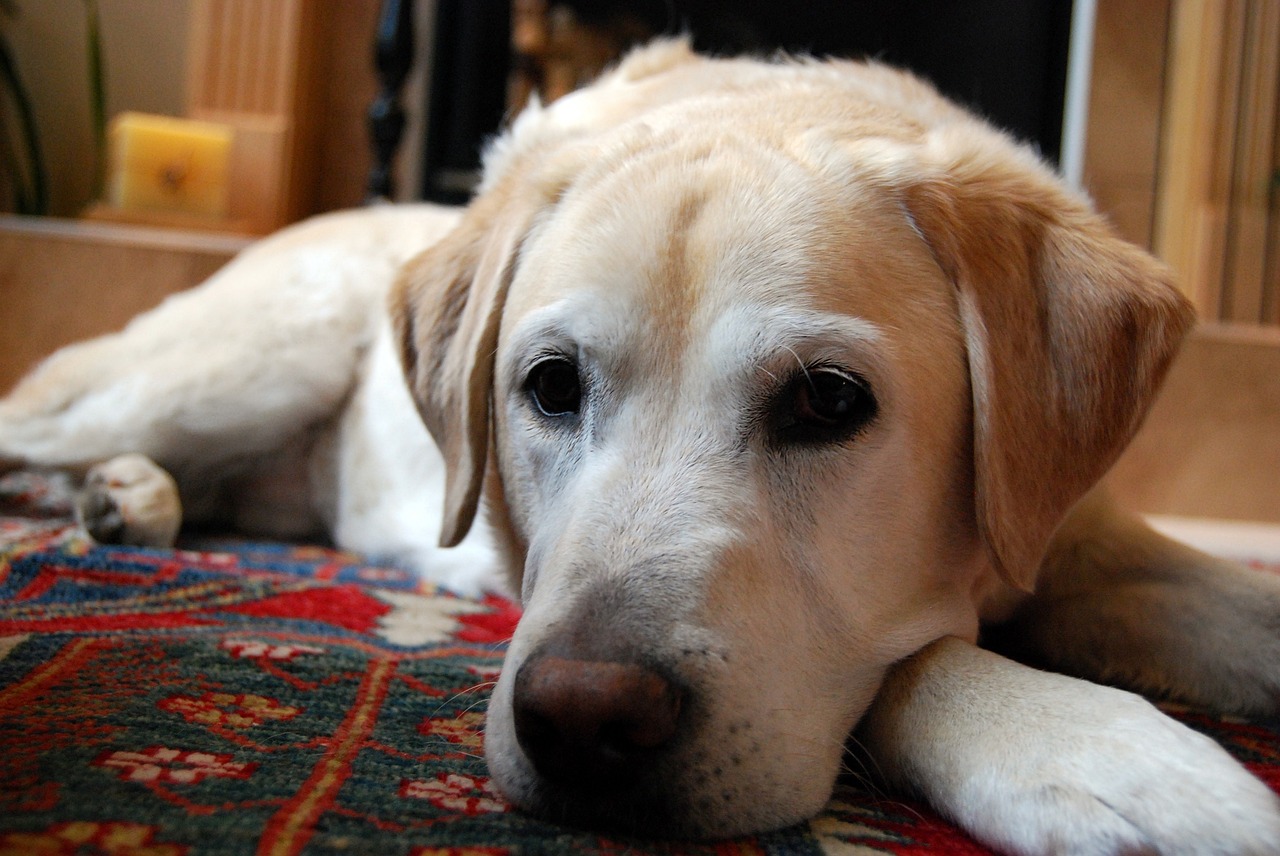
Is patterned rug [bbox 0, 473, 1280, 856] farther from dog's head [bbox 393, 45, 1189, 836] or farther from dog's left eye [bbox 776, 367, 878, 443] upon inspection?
dog's left eye [bbox 776, 367, 878, 443]

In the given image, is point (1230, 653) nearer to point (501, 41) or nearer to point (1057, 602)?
point (1057, 602)

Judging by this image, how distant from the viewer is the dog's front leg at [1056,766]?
2.91 ft

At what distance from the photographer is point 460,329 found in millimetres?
1663

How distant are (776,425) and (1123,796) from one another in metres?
0.53

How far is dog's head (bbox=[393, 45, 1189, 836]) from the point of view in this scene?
0.97 m

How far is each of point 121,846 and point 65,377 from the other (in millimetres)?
2194

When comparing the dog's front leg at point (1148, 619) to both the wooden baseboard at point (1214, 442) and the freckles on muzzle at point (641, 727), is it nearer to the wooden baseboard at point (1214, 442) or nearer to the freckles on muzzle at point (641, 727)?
the freckles on muzzle at point (641, 727)

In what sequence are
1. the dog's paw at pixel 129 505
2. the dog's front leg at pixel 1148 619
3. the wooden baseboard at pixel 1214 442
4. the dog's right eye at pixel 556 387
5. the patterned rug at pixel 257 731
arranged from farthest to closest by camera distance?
1. the wooden baseboard at pixel 1214 442
2. the dog's paw at pixel 129 505
3. the dog's front leg at pixel 1148 619
4. the dog's right eye at pixel 556 387
5. the patterned rug at pixel 257 731

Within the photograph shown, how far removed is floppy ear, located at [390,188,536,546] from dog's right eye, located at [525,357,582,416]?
0.70ft

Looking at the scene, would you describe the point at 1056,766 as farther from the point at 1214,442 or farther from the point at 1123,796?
the point at 1214,442

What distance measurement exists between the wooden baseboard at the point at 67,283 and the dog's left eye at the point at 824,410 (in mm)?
3659

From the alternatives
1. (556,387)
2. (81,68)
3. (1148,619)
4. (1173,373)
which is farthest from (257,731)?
(81,68)

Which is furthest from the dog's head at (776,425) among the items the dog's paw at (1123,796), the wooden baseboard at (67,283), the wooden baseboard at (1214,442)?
the wooden baseboard at (67,283)

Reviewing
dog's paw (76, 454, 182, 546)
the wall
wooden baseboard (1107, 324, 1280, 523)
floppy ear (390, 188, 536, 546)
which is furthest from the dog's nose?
the wall
